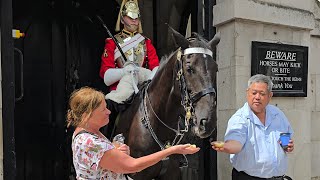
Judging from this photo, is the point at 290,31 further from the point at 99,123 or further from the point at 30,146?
the point at 30,146

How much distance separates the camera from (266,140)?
319cm

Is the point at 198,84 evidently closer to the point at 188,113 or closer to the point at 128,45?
the point at 188,113

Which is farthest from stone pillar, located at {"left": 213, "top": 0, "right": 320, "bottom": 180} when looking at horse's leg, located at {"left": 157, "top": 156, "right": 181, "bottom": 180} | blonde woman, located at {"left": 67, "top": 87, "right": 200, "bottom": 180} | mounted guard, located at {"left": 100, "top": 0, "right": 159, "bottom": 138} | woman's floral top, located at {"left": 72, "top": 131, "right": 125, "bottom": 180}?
woman's floral top, located at {"left": 72, "top": 131, "right": 125, "bottom": 180}

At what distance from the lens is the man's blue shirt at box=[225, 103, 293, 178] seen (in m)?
3.13

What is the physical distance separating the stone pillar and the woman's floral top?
2527 millimetres

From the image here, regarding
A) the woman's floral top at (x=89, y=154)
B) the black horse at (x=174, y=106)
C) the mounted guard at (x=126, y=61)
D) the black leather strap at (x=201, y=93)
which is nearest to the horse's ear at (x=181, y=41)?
the black horse at (x=174, y=106)

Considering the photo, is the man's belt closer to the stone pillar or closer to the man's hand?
the man's hand

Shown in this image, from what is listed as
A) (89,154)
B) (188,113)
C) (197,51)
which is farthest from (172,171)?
(89,154)

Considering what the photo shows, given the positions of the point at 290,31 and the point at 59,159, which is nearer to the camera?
the point at 290,31

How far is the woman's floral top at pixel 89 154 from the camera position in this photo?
2213 mm

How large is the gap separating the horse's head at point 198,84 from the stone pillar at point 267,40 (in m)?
1.38

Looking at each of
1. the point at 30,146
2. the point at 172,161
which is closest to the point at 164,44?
the point at 30,146

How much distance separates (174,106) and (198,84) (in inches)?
19.2

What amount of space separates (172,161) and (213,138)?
1.03m
